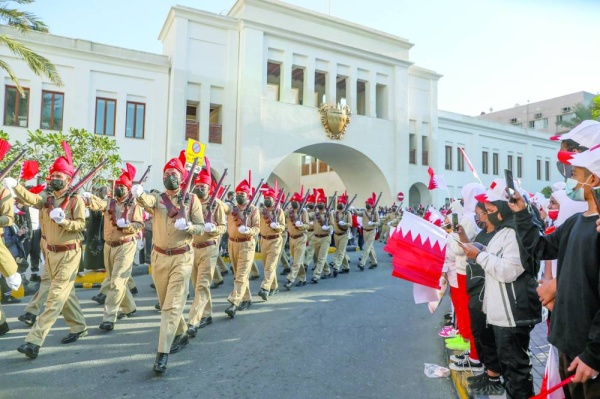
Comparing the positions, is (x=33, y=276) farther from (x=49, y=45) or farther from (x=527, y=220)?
(x=49, y=45)

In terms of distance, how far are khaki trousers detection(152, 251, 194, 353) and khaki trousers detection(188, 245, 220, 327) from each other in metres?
0.93

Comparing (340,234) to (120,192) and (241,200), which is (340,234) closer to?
(241,200)

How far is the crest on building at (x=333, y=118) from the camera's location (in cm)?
2589

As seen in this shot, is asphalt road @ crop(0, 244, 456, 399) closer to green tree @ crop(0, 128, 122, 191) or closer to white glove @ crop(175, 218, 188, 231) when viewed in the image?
white glove @ crop(175, 218, 188, 231)

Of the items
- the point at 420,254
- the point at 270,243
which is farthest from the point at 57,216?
the point at 420,254

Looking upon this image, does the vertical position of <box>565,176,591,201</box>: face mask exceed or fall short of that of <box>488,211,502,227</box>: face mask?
it exceeds it

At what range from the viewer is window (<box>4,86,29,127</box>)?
19.3 metres

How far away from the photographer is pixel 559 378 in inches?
112

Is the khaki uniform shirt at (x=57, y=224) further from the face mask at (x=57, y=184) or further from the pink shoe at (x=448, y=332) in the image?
the pink shoe at (x=448, y=332)

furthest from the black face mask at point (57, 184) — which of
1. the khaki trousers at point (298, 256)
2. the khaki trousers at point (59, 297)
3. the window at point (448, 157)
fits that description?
the window at point (448, 157)

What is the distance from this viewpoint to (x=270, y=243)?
9.02m

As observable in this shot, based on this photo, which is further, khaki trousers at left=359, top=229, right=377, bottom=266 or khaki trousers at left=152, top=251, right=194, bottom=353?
khaki trousers at left=359, top=229, right=377, bottom=266

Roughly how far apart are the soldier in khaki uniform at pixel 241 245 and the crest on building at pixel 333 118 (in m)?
18.1

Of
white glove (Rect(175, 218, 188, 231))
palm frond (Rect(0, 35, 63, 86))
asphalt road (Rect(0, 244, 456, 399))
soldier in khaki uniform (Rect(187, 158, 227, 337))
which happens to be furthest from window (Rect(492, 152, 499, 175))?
white glove (Rect(175, 218, 188, 231))
